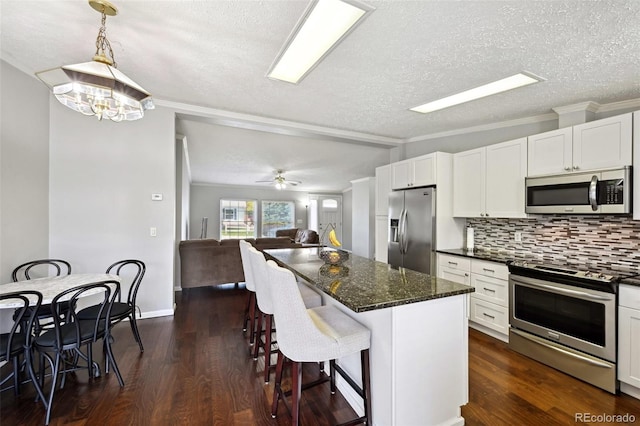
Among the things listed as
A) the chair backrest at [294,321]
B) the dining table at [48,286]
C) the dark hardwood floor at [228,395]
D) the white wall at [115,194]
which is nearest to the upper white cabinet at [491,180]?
the dark hardwood floor at [228,395]

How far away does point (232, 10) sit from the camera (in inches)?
68.6

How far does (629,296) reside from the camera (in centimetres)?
200

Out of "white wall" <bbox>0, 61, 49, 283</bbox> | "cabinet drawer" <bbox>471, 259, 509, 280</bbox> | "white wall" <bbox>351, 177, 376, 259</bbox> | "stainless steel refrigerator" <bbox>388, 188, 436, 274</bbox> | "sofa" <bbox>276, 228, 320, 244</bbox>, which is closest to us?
"white wall" <bbox>0, 61, 49, 283</bbox>

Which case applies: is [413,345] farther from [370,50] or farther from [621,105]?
[621,105]

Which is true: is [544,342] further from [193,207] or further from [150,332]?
[193,207]

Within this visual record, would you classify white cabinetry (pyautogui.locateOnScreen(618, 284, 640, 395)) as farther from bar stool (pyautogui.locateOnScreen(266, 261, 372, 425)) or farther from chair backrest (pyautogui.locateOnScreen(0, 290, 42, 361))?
chair backrest (pyautogui.locateOnScreen(0, 290, 42, 361))

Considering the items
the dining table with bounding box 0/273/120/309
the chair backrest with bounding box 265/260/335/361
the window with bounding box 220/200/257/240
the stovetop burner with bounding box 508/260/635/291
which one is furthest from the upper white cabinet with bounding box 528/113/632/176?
the window with bounding box 220/200/257/240

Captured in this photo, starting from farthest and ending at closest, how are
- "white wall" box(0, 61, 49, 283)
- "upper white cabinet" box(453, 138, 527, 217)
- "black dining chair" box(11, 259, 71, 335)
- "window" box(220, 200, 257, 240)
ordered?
1. "window" box(220, 200, 257, 240)
2. "upper white cabinet" box(453, 138, 527, 217)
3. "white wall" box(0, 61, 49, 283)
4. "black dining chair" box(11, 259, 71, 335)

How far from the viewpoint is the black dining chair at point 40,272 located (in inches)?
87.0

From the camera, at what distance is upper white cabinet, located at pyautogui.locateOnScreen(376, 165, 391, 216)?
453 centimetres

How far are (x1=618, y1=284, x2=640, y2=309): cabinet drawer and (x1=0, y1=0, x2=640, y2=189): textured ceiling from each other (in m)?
1.75

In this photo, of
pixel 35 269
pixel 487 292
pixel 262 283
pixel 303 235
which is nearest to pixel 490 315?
pixel 487 292

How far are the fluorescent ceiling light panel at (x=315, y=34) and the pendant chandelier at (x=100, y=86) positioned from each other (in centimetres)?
112

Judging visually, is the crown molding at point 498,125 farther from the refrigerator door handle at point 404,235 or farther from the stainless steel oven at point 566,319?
the stainless steel oven at point 566,319
